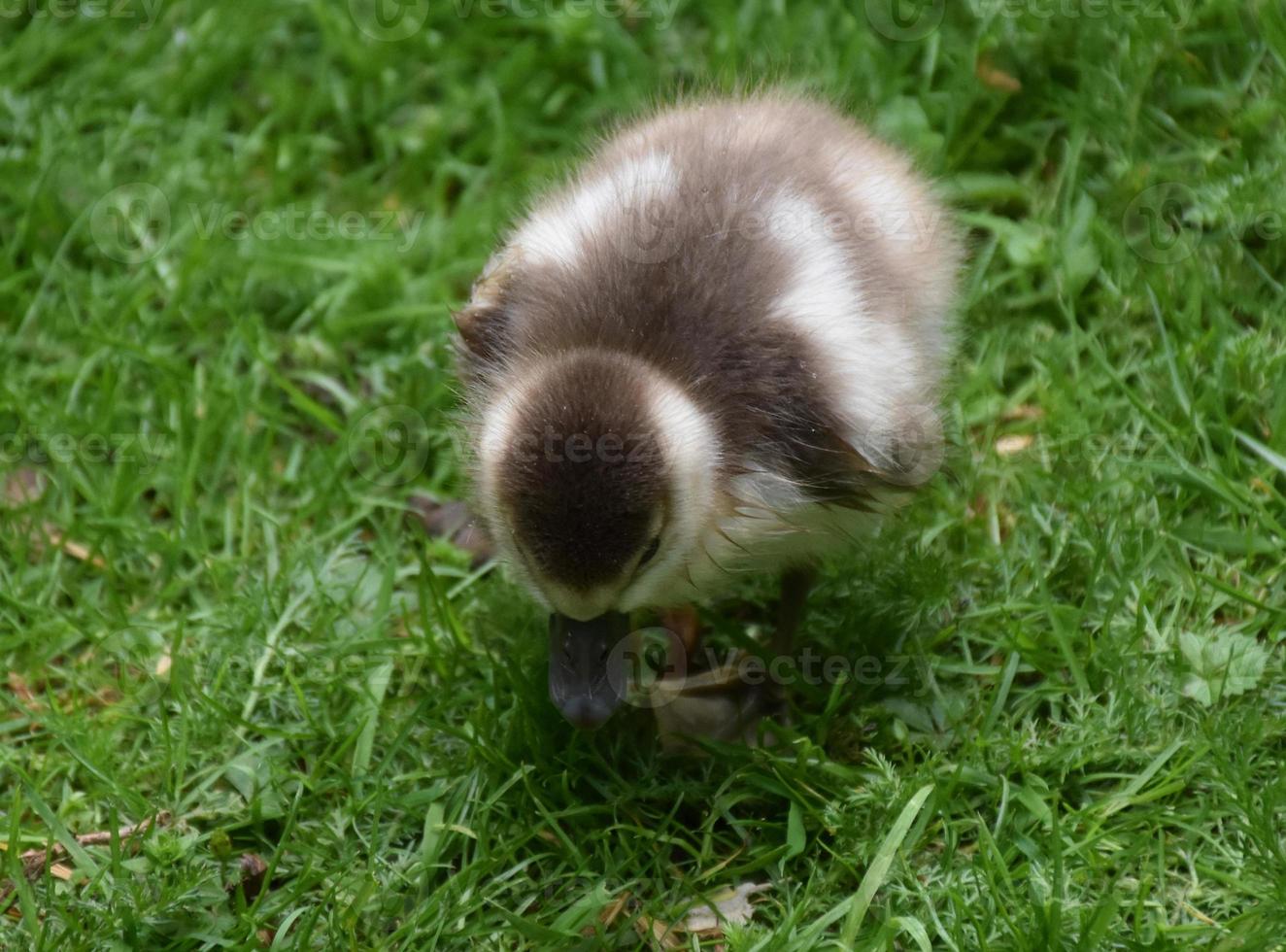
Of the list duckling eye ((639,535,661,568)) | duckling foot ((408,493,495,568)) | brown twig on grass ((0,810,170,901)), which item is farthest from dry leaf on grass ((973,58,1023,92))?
brown twig on grass ((0,810,170,901))

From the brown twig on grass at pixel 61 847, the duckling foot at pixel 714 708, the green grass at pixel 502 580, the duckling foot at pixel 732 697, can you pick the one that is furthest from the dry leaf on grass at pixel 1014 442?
the brown twig on grass at pixel 61 847

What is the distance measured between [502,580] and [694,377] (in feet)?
3.00

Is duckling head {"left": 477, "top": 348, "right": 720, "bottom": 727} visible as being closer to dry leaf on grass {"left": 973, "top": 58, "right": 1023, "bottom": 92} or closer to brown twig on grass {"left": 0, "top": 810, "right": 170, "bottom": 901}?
brown twig on grass {"left": 0, "top": 810, "right": 170, "bottom": 901}

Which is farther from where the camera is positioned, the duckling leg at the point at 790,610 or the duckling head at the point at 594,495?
the duckling leg at the point at 790,610

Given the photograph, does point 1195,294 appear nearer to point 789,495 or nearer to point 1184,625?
point 1184,625

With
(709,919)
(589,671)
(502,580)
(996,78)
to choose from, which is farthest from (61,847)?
(996,78)

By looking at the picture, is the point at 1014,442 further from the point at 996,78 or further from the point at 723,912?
the point at 723,912

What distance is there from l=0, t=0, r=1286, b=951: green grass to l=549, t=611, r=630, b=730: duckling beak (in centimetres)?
32

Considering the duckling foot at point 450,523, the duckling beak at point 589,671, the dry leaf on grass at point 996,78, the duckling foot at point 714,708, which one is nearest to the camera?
the duckling beak at point 589,671

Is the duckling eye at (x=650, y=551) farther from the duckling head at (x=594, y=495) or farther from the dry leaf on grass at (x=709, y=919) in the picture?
the dry leaf on grass at (x=709, y=919)

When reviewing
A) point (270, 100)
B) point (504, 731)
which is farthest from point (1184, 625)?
point (270, 100)

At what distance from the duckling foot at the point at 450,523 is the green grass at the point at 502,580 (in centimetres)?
5

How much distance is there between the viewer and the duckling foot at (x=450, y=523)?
3309 millimetres

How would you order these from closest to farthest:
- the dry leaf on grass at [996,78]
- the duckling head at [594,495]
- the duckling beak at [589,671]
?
the duckling head at [594,495], the duckling beak at [589,671], the dry leaf on grass at [996,78]
